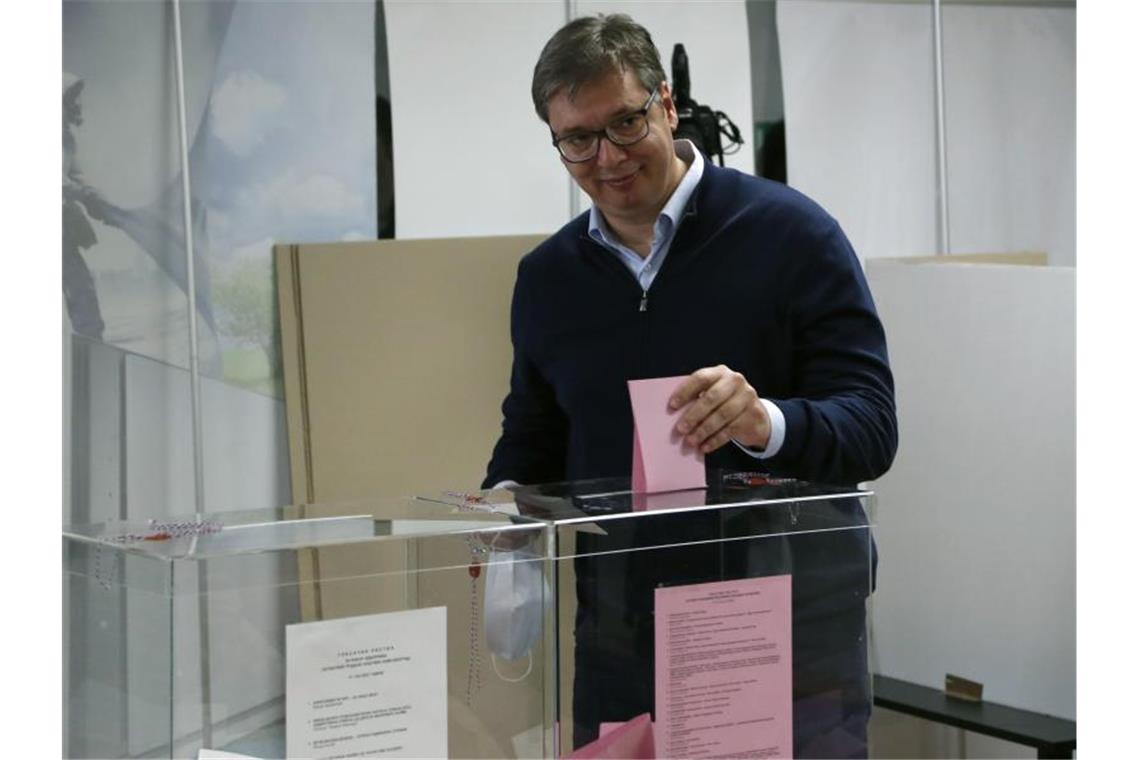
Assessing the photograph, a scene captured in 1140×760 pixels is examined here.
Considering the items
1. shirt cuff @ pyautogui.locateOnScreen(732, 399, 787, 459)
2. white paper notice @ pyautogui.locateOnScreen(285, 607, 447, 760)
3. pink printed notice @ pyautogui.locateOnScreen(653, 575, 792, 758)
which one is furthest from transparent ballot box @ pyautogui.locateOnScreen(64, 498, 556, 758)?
shirt cuff @ pyautogui.locateOnScreen(732, 399, 787, 459)

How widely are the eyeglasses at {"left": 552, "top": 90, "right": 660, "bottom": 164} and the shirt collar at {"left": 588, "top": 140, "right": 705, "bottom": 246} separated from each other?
0.11 metres

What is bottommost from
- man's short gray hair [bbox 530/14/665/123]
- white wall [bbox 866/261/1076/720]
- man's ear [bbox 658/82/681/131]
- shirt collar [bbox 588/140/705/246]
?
white wall [bbox 866/261/1076/720]

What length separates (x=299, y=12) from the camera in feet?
11.3

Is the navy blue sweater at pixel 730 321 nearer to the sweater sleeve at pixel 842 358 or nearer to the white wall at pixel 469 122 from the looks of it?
the sweater sleeve at pixel 842 358

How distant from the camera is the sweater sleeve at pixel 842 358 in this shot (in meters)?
1.74

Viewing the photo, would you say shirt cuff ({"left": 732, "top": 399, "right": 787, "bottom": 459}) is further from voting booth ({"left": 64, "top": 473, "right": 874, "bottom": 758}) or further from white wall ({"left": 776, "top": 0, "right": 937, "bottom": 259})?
white wall ({"left": 776, "top": 0, "right": 937, "bottom": 259})

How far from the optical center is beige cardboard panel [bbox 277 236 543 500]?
3414 millimetres

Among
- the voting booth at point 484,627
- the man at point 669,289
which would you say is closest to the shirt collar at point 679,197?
the man at point 669,289

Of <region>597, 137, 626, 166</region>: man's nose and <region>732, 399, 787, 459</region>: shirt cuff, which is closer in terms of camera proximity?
<region>732, 399, 787, 459</region>: shirt cuff

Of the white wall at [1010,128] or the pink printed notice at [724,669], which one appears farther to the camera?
the white wall at [1010,128]

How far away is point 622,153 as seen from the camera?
1.84 m
